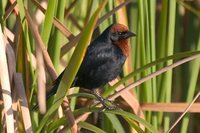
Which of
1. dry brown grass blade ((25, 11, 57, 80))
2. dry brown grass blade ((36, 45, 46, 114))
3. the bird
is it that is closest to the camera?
dry brown grass blade ((36, 45, 46, 114))

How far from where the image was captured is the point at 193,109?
204 centimetres

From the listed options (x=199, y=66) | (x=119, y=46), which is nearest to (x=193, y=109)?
(x=199, y=66)

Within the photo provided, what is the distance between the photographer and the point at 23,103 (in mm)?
1668

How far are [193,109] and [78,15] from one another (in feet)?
2.88

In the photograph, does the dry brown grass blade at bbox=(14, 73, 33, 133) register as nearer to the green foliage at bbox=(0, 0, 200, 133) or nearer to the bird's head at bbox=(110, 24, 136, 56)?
the green foliage at bbox=(0, 0, 200, 133)

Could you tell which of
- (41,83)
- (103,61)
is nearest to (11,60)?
(41,83)

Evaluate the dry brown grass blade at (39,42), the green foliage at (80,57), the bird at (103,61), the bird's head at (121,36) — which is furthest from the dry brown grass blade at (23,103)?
the bird's head at (121,36)

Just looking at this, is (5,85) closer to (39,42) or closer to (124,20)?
(39,42)

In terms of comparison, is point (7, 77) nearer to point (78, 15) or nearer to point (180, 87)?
point (78, 15)

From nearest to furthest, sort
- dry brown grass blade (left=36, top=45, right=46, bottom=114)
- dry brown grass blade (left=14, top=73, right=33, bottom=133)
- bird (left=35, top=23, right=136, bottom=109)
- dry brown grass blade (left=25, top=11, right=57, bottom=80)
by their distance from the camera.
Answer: dry brown grass blade (left=36, top=45, right=46, bottom=114), dry brown grass blade (left=25, top=11, right=57, bottom=80), dry brown grass blade (left=14, top=73, right=33, bottom=133), bird (left=35, top=23, right=136, bottom=109)

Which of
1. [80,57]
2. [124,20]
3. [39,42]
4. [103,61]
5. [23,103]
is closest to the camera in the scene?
[80,57]

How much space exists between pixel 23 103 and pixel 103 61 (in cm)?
51

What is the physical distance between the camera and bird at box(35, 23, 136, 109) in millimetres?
2062

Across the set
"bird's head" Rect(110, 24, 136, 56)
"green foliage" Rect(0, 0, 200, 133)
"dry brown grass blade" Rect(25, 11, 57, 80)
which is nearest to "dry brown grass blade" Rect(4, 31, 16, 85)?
"green foliage" Rect(0, 0, 200, 133)
